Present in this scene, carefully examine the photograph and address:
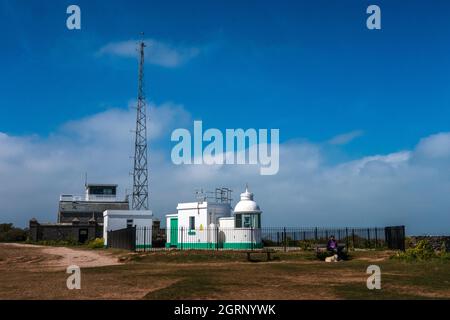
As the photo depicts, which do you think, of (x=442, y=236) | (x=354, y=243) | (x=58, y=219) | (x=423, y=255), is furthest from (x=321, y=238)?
(x=58, y=219)

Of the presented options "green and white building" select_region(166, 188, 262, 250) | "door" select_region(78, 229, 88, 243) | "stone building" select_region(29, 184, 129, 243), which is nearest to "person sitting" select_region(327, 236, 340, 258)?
"green and white building" select_region(166, 188, 262, 250)

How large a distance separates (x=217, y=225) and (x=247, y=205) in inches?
116

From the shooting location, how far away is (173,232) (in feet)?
128

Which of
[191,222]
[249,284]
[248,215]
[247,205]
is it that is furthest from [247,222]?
[249,284]

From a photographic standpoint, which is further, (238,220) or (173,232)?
(173,232)

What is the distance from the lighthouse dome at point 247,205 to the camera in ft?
113

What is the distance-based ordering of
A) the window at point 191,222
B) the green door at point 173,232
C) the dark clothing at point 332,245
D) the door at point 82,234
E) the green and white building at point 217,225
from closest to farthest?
1. the dark clothing at point 332,245
2. the green and white building at point 217,225
3. the window at point 191,222
4. the green door at point 173,232
5. the door at point 82,234

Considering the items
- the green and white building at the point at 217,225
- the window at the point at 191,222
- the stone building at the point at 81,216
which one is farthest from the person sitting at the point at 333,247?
the stone building at the point at 81,216

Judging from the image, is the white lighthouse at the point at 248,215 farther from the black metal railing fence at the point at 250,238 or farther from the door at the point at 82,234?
the door at the point at 82,234

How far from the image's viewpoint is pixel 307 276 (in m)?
17.1

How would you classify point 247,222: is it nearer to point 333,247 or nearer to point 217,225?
point 217,225

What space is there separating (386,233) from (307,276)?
17489 mm
